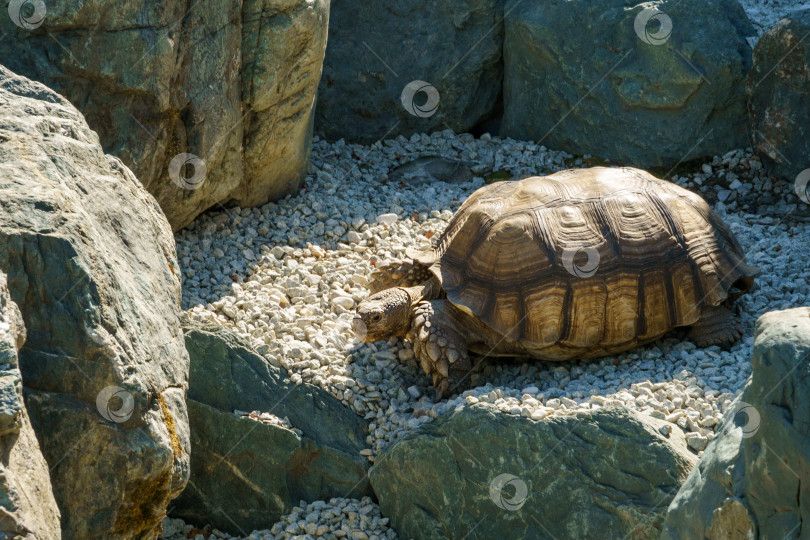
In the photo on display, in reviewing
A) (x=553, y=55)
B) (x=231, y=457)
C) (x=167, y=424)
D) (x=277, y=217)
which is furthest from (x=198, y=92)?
(x=553, y=55)

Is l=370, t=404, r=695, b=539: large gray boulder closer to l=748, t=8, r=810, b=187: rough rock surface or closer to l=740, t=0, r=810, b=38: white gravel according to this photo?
l=748, t=8, r=810, b=187: rough rock surface

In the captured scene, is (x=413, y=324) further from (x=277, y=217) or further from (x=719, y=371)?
(x=277, y=217)

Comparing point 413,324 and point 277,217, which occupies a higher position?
point 277,217

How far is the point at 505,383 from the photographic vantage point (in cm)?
570

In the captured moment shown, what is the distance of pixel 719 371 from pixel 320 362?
257 cm

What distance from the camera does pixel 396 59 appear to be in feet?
30.2

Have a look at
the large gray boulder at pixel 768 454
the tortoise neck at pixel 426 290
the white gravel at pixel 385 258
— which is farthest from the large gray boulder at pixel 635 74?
the large gray boulder at pixel 768 454

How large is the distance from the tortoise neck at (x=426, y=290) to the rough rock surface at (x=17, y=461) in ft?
9.69

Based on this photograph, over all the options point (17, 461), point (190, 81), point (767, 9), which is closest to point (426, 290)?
point (190, 81)

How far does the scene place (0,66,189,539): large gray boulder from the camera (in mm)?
3508

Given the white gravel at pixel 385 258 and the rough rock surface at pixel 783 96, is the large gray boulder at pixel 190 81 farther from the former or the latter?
the rough rock surface at pixel 783 96

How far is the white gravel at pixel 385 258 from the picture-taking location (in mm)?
5168

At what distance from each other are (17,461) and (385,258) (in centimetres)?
427

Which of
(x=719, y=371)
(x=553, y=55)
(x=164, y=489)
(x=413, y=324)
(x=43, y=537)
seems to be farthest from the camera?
(x=553, y=55)
